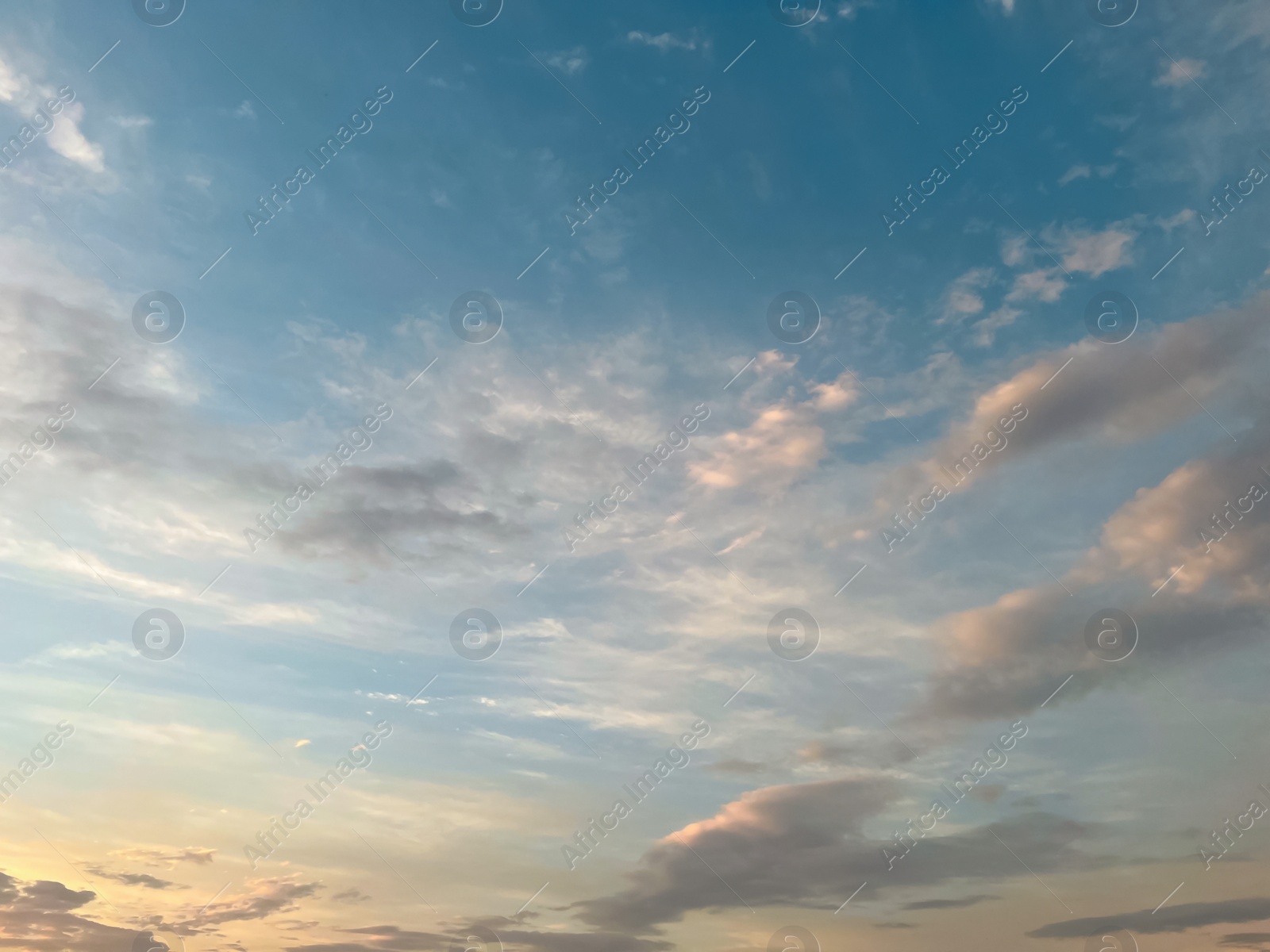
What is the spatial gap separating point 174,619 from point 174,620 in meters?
0.06

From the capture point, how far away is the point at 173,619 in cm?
5097

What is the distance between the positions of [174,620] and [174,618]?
116mm

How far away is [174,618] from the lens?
51031mm

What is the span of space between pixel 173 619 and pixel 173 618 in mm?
58

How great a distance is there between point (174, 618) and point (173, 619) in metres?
0.08

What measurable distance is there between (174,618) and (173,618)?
5 centimetres

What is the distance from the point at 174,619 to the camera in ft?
167

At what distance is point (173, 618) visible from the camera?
5100 centimetres

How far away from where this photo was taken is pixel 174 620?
50969 millimetres

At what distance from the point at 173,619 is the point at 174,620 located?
0.07 metres
